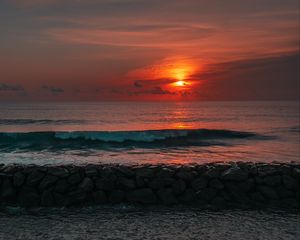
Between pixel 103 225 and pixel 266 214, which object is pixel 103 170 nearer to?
pixel 103 225

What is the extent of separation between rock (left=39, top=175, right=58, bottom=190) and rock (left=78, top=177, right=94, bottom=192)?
587 mm

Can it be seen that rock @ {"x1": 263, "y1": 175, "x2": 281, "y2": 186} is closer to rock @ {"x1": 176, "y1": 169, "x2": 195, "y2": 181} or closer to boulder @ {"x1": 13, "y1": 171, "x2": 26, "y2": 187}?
rock @ {"x1": 176, "y1": 169, "x2": 195, "y2": 181}

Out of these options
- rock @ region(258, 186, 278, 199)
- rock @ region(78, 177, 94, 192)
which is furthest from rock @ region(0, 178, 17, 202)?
rock @ region(258, 186, 278, 199)

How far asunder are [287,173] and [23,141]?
26.9 metres

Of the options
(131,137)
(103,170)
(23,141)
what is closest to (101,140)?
(131,137)

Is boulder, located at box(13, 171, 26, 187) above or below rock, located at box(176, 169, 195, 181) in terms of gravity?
below

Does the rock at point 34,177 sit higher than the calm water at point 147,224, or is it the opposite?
the rock at point 34,177

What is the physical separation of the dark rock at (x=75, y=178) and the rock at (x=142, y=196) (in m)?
1.12

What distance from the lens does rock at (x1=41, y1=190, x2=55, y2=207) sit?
8.51m

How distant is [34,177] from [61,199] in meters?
0.80

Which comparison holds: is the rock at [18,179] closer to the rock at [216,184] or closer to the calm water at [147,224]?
the calm water at [147,224]

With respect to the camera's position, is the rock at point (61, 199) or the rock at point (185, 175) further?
the rock at point (185, 175)

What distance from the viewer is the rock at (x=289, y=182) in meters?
8.84

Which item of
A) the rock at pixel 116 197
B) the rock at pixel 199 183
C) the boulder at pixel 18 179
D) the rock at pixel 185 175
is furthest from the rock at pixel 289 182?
the boulder at pixel 18 179
